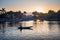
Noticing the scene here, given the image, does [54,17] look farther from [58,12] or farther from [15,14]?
[15,14]

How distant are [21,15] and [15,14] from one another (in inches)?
337

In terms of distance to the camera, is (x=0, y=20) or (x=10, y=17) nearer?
(x=0, y=20)

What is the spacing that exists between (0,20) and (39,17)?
4476 cm

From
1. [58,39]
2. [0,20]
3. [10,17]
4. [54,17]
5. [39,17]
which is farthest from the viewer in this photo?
[39,17]

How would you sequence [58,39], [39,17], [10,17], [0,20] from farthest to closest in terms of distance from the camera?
[39,17] → [10,17] → [0,20] → [58,39]

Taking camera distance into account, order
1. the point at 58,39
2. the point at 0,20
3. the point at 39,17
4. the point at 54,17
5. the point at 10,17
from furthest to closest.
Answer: the point at 39,17, the point at 54,17, the point at 10,17, the point at 0,20, the point at 58,39

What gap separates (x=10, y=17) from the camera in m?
122

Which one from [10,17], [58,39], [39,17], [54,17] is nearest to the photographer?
[58,39]

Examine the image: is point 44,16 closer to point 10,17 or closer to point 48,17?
point 48,17

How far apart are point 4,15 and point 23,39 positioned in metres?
83.8

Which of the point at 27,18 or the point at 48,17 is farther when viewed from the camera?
the point at 27,18

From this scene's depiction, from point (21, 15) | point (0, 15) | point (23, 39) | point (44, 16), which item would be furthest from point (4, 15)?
point (23, 39)

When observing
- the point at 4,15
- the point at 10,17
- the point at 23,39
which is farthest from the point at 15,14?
the point at 23,39

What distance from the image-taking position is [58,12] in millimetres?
129875
